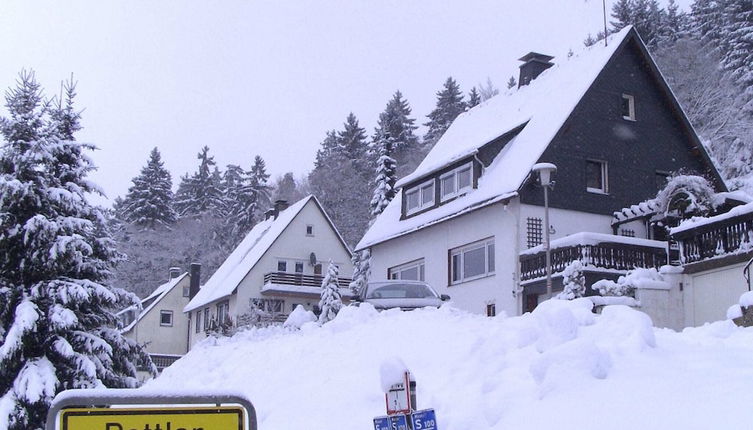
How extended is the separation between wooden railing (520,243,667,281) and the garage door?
3.84 m

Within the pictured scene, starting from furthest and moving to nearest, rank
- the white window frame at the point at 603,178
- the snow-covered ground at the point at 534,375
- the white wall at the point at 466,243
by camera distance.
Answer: the white window frame at the point at 603,178, the white wall at the point at 466,243, the snow-covered ground at the point at 534,375

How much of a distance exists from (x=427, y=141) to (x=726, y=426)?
75.3 meters

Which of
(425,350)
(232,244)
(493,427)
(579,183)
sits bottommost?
(493,427)

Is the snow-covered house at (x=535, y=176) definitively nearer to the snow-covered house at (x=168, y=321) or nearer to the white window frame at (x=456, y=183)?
the white window frame at (x=456, y=183)

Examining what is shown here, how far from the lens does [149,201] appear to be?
8206 cm

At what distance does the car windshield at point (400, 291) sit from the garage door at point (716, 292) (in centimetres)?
622

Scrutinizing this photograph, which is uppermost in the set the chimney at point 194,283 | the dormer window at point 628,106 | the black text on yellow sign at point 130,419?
the dormer window at point 628,106

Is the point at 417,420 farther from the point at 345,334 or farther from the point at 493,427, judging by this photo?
the point at 345,334

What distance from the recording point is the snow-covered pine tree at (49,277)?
1678cm

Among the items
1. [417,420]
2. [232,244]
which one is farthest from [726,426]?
[232,244]

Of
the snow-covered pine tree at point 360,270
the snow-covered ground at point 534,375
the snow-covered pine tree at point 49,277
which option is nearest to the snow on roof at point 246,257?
the snow-covered pine tree at point 360,270

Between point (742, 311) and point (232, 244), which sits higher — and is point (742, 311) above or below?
below

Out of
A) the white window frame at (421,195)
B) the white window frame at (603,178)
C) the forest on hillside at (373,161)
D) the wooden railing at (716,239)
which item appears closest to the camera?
the wooden railing at (716,239)

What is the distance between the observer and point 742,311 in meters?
13.6
